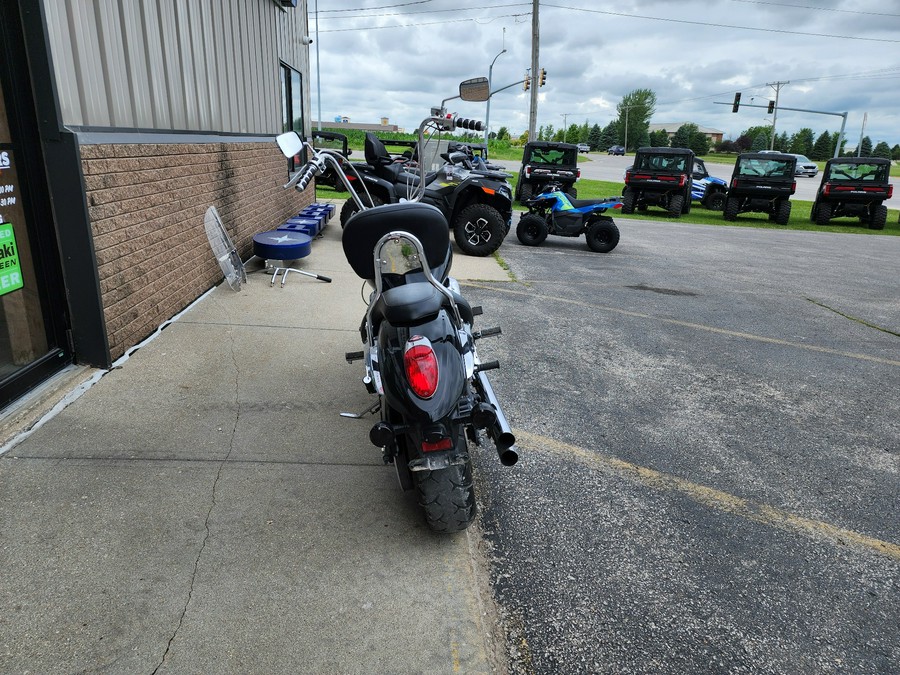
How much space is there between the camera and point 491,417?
2434mm

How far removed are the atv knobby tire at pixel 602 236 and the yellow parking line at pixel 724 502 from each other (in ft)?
24.9

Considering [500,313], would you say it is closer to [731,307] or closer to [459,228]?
[731,307]

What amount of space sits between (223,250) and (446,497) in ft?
Result: 15.4

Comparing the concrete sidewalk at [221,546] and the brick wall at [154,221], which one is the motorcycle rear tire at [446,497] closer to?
the concrete sidewalk at [221,546]

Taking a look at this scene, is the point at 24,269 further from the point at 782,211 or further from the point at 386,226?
the point at 782,211

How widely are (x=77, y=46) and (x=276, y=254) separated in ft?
10.7

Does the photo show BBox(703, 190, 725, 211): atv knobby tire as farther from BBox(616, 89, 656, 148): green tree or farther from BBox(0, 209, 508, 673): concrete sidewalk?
BBox(616, 89, 656, 148): green tree

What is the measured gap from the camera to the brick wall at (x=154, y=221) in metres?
4.00

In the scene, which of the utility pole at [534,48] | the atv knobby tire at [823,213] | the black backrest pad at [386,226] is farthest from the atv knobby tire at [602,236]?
the utility pole at [534,48]

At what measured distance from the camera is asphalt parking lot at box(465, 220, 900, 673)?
219cm

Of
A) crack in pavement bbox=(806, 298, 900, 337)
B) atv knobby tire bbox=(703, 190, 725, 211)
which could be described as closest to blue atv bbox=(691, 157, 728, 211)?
atv knobby tire bbox=(703, 190, 725, 211)

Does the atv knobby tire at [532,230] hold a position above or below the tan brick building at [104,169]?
below

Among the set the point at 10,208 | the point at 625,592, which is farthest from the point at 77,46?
the point at 625,592

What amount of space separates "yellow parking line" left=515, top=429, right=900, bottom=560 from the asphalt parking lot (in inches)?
0.4
